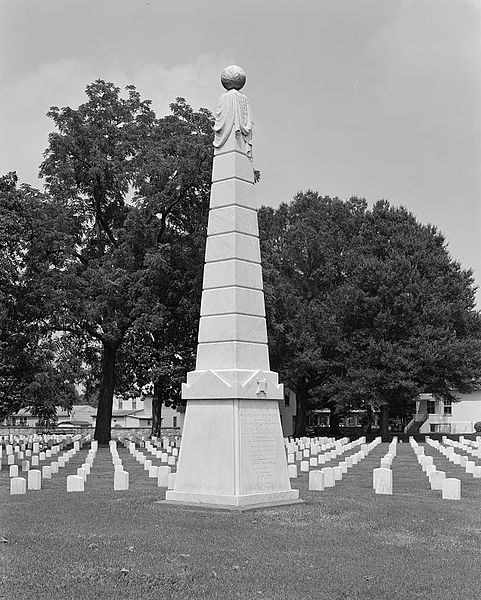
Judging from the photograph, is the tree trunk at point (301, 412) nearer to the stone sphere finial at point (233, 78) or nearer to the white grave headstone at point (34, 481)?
the white grave headstone at point (34, 481)

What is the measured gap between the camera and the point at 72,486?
15.2 metres

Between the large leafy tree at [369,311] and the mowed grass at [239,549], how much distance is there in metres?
29.3

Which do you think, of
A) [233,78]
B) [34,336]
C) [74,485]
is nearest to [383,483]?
[74,485]

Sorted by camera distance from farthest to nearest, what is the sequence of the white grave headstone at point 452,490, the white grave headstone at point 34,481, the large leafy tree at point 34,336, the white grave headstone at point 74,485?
the large leafy tree at point 34,336
the white grave headstone at point 34,481
the white grave headstone at point 74,485
the white grave headstone at point 452,490

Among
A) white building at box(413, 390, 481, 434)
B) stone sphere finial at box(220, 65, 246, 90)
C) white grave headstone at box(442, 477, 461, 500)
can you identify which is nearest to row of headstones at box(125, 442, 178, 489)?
white grave headstone at box(442, 477, 461, 500)

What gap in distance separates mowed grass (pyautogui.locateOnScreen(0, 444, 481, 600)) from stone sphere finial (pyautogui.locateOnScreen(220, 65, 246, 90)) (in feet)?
24.4

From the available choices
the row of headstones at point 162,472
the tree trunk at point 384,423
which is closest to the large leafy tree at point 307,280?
the tree trunk at point 384,423

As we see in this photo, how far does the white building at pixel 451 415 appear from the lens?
191 ft

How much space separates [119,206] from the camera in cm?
3691

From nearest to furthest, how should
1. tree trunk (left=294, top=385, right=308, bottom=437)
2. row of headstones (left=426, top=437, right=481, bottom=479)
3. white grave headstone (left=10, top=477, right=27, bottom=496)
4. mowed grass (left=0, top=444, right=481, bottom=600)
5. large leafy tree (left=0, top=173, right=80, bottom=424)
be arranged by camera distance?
mowed grass (left=0, top=444, right=481, bottom=600), white grave headstone (left=10, top=477, right=27, bottom=496), row of headstones (left=426, top=437, right=481, bottom=479), large leafy tree (left=0, top=173, right=80, bottom=424), tree trunk (left=294, top=385, right=308, bottom=437)

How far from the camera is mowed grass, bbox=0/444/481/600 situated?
7660 millimetres

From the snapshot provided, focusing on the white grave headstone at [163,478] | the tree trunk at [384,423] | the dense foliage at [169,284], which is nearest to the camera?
the white grave headstone at [163,478]

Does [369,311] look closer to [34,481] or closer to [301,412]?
[301,412]

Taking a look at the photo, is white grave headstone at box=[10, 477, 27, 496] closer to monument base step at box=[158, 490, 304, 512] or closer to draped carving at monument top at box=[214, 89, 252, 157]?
monument base step at box=[158, 490, 304, 512]
